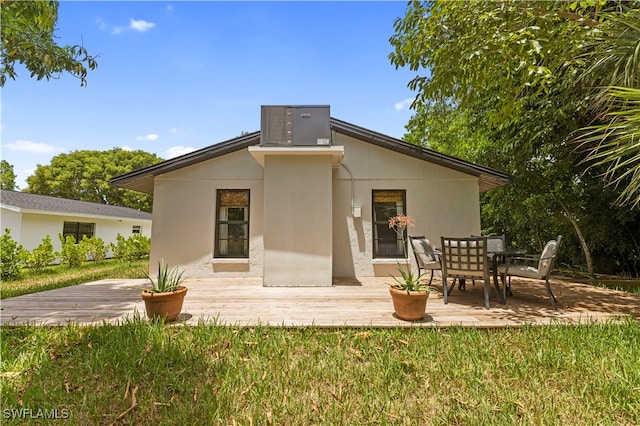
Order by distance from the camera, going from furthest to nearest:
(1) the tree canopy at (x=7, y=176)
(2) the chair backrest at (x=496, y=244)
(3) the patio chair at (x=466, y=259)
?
1. (1) the tree canopy at (x=7, y=176)
2. (2) the chair backrest at (x=496, y=244)
3. (3) the patio chair at (x=466, y=259)

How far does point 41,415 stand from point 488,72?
7.22 metres

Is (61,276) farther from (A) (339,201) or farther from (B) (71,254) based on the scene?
(A) (339,201)

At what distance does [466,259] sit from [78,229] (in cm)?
1958

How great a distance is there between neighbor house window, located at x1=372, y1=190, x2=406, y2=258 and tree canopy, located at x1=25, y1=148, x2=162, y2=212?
24.8 meters

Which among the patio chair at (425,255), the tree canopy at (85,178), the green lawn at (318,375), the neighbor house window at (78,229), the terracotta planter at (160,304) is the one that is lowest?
the green lawn at (318,375)

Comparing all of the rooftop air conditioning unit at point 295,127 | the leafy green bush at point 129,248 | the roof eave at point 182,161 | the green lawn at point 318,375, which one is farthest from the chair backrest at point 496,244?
the leafy green bush at point 129,248

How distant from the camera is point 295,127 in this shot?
237 inches

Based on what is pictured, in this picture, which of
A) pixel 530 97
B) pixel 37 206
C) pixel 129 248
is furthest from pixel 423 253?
pixel 37 206

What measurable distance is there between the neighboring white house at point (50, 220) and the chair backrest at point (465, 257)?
17.7 meters

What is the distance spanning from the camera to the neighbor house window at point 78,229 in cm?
1434

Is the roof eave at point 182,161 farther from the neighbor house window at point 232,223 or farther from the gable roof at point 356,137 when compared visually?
the neighbor house window at point 232,223

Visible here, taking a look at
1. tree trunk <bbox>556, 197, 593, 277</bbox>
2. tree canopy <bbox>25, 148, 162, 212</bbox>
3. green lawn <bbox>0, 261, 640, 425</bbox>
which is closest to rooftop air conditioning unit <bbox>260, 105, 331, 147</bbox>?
green lawn <bbox>0, 261, 640, 425</bbox>

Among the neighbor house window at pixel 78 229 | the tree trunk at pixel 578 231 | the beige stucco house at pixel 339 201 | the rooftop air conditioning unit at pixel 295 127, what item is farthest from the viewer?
the neighbor house window at pixel 78 229

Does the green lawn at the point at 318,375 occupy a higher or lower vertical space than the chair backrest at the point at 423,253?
lower
